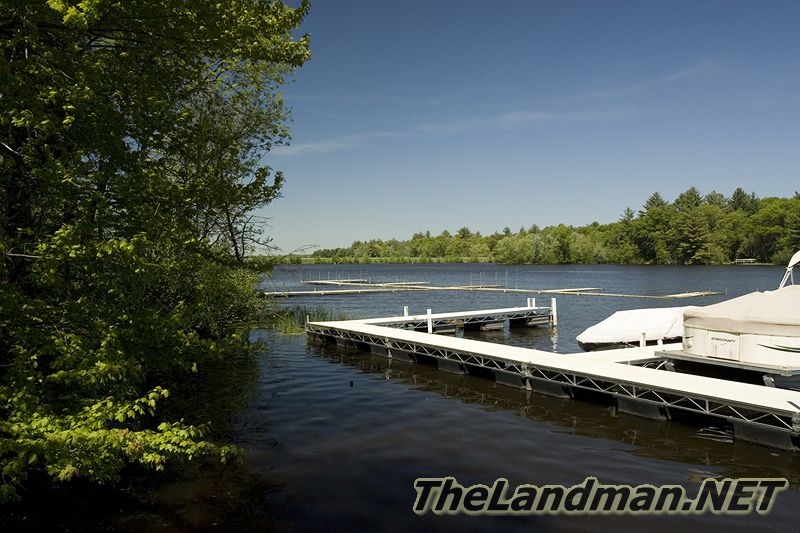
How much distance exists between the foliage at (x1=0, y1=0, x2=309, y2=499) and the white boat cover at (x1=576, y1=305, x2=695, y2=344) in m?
21.0

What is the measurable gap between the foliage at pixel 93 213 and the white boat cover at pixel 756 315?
1575 cm

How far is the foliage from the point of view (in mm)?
6672

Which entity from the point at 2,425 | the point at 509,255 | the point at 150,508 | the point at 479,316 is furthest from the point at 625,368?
A: the point at 509,255

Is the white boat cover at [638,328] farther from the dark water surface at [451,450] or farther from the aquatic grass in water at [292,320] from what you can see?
the aquatic grass in water at [292,320]

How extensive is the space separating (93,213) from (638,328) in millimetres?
24096

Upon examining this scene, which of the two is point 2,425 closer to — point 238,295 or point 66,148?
point 66,148

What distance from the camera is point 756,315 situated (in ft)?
56.5

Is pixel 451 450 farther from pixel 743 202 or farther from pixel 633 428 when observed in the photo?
pixel 743 202

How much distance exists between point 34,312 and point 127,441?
7.11 ft

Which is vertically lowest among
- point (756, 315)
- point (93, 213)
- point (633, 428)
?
point (633, 428)

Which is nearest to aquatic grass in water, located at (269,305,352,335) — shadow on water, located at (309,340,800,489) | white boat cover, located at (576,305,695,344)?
shadow on water, located at (309,340,800,489)

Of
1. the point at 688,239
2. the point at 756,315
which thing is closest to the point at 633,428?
the point at 756,315

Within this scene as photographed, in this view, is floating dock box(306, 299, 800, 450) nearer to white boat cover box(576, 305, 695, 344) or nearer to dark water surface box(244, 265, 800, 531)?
dark water surface box(244, 265, 800, 531)

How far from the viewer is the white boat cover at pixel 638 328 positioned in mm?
25125
